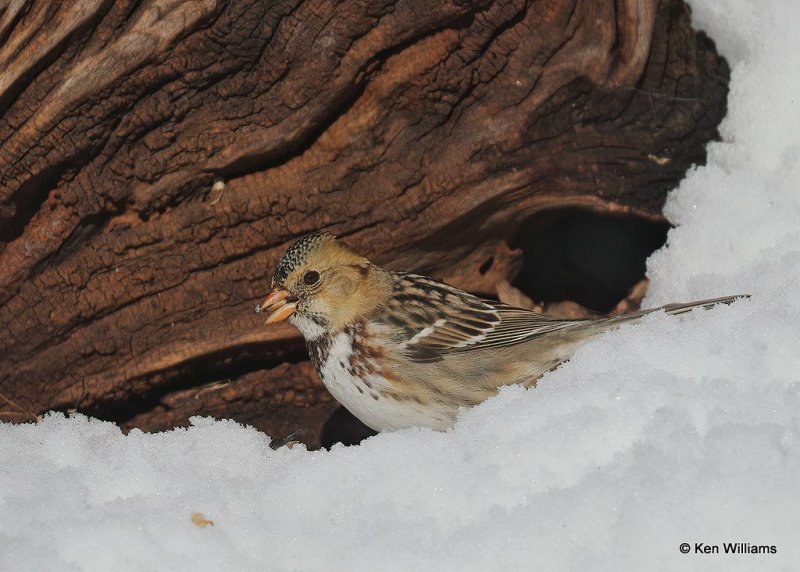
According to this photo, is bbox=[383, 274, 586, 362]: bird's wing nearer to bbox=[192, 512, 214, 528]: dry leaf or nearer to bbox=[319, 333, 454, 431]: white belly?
bbox=[319, 333, 454, 431]: white belly

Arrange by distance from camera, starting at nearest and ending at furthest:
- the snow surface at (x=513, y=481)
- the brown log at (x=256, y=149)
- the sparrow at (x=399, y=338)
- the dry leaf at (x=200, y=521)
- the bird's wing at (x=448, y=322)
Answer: the snow surface at (x=513, y=481) < the dry leaf at (x=200, y=521) < the brown log at (x=256, y=149) < the sparrow at (x=399, y=338) < the bird's wing at (x=448, y=322)

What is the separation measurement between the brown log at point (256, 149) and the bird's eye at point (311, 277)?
15.1 inches

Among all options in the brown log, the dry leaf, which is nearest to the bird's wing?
the brown log

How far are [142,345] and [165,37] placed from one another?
1.69 metres

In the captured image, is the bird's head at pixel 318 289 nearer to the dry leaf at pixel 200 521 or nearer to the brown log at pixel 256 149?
the brown log at pixel 256 149

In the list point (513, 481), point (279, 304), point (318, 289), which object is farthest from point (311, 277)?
point (513, 481)

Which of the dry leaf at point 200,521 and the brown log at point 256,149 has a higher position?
the brown log at point 256,149

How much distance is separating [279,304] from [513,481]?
1.78m

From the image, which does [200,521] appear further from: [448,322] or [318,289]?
[448,322]

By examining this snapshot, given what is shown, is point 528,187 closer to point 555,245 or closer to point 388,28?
point 555,245

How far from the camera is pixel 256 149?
14.3 ft

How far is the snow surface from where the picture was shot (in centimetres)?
285

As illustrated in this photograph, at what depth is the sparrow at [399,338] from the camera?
4.20 meters

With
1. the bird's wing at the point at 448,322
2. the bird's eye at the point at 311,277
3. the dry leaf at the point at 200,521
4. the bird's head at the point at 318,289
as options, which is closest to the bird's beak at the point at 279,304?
the bird's head at the point at 318,289
